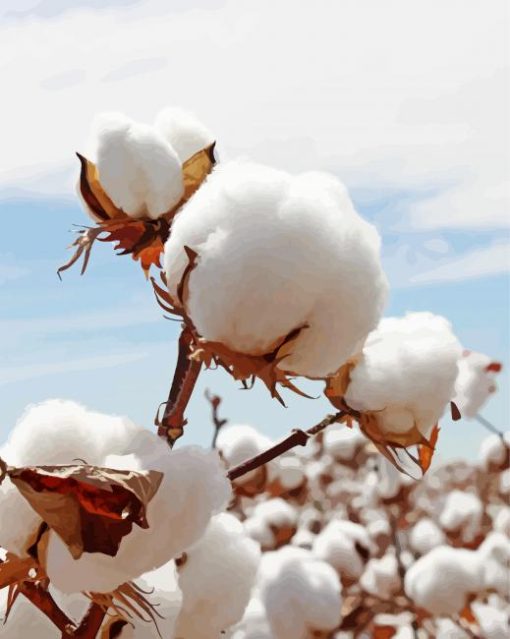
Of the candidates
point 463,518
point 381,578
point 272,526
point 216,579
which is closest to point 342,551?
point 381,578

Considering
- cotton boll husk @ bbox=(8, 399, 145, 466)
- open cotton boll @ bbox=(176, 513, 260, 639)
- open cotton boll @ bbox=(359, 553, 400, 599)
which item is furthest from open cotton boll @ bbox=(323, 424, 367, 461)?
cotton boll husk @ bbox=(8, 399, 145, 466)

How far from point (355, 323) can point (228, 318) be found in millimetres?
66

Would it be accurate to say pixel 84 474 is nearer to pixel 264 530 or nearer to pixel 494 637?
pixel 494 637

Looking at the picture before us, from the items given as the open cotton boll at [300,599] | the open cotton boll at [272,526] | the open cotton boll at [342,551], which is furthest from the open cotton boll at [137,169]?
the open cotton boll at [272,526]

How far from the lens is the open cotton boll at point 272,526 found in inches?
72.1

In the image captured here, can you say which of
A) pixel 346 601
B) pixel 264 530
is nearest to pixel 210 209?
pixel 346 601

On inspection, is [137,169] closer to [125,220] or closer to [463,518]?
[125,220]

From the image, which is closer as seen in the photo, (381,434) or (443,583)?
(381,434)

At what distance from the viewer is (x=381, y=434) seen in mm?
544

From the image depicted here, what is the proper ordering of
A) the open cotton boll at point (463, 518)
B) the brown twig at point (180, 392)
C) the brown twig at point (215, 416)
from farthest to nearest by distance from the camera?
the open cotton boll at point (463, 518)
the brown twig at point (215, 416)
the brown twig at point (180, 392)

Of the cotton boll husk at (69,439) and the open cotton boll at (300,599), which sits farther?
the open cotton boll at (300,599)

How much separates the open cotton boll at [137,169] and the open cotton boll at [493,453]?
1.68 meters

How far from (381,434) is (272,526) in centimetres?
133

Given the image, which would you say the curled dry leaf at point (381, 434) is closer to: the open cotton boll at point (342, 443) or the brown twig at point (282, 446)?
the brown twig at point (282, 446)
